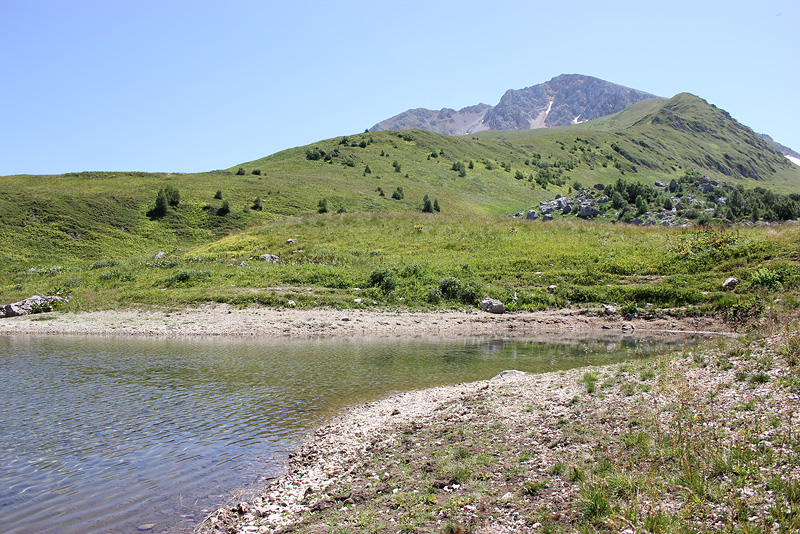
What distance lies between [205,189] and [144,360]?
201ft

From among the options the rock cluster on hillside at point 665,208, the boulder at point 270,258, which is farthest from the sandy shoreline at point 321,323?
the rock cluster on hillside at point 665,208

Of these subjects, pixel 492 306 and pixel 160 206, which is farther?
pixel 160 206

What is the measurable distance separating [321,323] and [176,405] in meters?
15.2

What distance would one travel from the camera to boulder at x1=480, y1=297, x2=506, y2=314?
3269cm

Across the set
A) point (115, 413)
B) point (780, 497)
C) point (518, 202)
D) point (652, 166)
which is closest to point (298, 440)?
point (115, 413)

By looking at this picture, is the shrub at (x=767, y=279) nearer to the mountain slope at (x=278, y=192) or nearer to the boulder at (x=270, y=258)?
the boulder at (x=270, y=258)

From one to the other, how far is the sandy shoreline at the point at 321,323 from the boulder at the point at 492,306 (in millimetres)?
715

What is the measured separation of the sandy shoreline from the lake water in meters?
2.12

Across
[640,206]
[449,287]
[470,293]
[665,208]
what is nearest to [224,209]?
[449,287]

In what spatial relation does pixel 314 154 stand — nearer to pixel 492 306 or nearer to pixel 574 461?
pixel 492 306

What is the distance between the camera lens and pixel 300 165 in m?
112

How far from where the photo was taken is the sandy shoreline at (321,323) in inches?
1129

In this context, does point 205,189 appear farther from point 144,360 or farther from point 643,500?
point 643,500

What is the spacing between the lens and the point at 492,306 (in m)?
32.8
